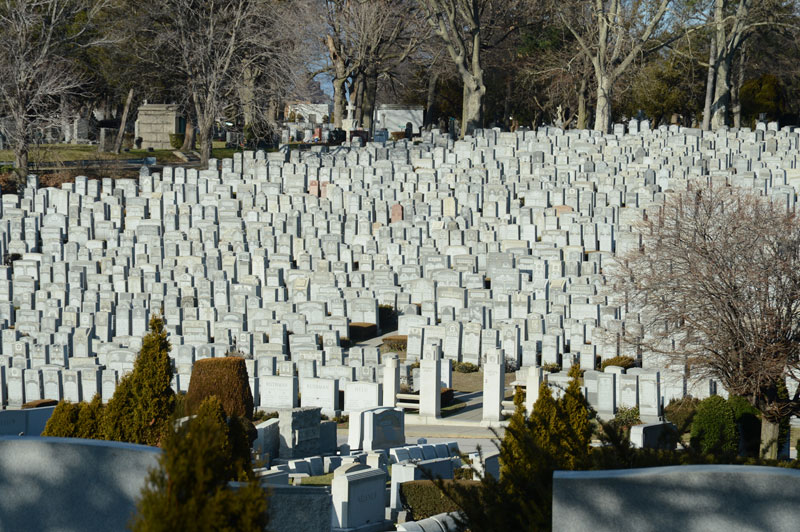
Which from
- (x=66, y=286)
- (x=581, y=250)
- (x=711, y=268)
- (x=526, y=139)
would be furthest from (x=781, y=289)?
(x=526, y=139)

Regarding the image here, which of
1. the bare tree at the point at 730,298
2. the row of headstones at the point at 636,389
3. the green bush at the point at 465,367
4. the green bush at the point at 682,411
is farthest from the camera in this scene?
the green bush at the point at 465,367

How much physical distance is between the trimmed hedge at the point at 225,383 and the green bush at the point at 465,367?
17.5 ft

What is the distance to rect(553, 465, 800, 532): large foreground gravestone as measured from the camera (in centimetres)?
648

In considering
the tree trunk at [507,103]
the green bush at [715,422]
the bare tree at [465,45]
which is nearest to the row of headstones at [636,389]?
the green bush at [715,422]

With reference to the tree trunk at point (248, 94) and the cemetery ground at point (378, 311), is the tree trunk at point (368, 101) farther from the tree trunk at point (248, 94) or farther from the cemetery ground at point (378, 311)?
the cemetery ground at point (378, 311)

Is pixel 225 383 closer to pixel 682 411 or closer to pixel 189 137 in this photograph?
pixel 682 411

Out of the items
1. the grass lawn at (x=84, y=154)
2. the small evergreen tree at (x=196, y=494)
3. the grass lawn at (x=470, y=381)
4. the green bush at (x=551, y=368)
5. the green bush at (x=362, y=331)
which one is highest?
the grass lawn at (x=84, y=154)

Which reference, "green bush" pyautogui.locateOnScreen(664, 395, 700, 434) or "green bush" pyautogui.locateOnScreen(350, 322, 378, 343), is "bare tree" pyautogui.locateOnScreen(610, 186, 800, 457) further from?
"green bush" pyautogui.locateOnScreen(350, 322, 378, 343)

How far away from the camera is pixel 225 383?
20.8 meters

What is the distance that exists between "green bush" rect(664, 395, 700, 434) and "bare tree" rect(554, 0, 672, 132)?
74.1 feet

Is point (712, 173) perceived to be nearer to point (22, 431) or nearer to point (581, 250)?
point (581, 250)

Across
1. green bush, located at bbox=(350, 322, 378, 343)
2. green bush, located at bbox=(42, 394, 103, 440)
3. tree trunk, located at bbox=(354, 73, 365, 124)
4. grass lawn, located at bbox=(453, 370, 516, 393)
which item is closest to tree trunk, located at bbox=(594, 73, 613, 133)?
tree trunk, located at bbox=(354, 73, 365, 124)

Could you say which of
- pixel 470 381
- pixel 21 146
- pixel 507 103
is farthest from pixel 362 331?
pixel 507 103

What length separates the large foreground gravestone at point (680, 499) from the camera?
6484 millimetres
